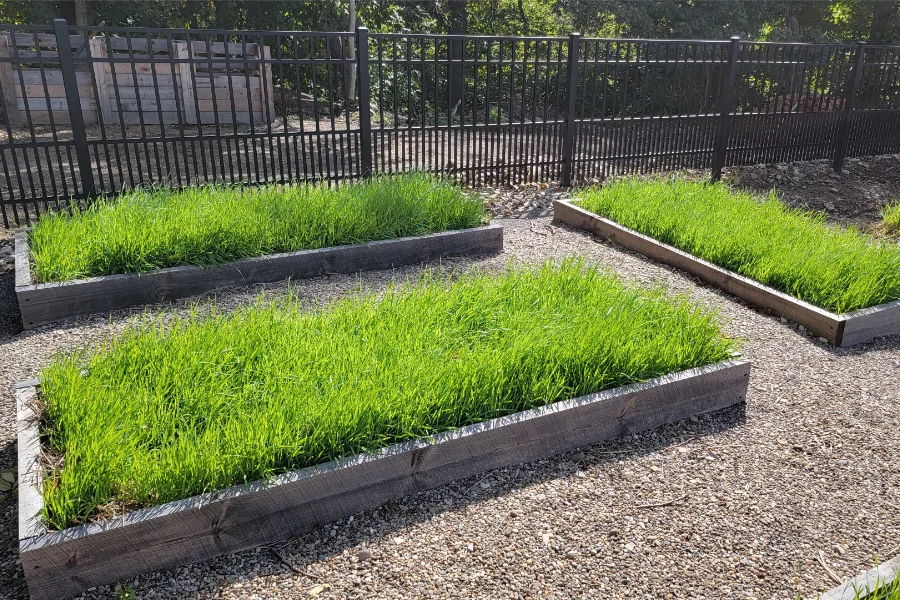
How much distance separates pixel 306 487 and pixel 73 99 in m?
5.54

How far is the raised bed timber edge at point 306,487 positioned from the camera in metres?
2.42

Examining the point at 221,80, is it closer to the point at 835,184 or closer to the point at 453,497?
the point at 835,184

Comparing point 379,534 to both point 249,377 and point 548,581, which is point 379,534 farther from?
point 249,377

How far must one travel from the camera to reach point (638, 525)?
2.90 metres

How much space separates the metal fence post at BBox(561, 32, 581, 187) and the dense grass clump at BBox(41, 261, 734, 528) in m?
5.28

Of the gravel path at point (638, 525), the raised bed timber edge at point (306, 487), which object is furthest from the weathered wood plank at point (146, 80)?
the raised bed timber edge at point (306, 487)

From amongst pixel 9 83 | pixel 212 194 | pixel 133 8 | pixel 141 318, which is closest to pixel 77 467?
pixel 141 318

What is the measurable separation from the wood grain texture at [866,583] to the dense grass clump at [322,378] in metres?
1.45

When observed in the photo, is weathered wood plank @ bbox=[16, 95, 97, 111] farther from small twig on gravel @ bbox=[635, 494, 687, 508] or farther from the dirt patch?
small twig on gravel @ bbox=[635, 494, 687, 508]

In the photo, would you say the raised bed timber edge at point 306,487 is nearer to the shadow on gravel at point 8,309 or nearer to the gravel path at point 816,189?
the shadow on gravel at point 8,309

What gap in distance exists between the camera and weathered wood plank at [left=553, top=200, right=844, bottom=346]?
483cm

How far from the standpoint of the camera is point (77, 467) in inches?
103

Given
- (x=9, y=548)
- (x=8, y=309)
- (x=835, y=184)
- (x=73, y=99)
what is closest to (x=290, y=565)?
(x=9, y=548)

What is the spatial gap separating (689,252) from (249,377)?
4.39 m
